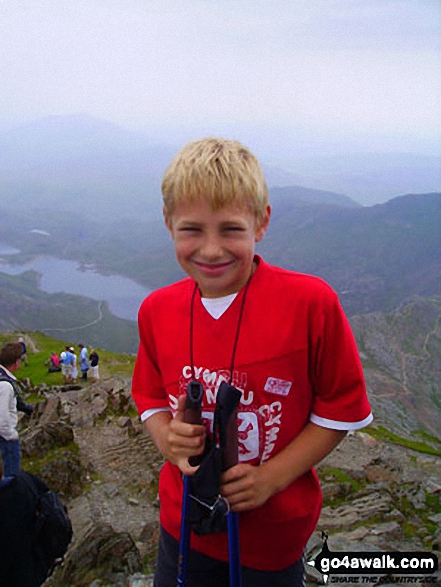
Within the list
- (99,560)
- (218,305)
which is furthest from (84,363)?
(218,305)

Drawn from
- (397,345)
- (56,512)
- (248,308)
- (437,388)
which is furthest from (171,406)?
(397,345)

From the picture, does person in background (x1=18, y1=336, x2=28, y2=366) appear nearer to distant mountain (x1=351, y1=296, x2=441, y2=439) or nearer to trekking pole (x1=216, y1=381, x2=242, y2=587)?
trekking pole (x1=216, y1=381, x2=242, y2=587)

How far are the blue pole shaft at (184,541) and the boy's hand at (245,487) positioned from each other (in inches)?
8.9

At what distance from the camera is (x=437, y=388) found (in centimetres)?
10938

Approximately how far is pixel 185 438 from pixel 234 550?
0.87 metres

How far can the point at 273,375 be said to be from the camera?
2789 mm

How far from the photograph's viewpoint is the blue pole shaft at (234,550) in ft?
9.11

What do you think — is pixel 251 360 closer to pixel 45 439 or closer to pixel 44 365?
pixel 45 439

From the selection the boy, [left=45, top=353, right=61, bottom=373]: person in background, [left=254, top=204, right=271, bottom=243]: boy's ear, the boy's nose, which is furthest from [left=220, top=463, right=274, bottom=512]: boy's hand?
[left=45, top=353, right=61, bottom=373]: person in background

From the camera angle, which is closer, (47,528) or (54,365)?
(47,528)

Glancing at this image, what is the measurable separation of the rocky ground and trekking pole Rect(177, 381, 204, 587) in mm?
4162

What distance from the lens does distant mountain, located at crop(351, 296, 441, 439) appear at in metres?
87.1

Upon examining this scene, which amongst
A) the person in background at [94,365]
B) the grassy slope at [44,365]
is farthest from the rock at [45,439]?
the grassy slope at [44,365]

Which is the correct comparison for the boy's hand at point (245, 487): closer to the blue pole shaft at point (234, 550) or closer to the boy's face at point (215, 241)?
the blue pole shaft at point (234, 550)
